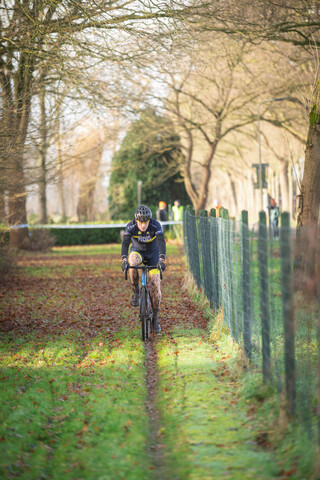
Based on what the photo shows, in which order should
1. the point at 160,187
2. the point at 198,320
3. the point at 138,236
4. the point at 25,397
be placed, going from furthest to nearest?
the point at 160,187, the point at 198,320, the point at 138,236, the point at 25,397

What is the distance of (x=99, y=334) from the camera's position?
11102mm

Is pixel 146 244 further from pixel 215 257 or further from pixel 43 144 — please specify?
pixel 43 144

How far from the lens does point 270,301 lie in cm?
749

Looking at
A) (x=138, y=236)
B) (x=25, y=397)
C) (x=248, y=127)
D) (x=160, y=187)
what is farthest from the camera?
(x=160, y=187)

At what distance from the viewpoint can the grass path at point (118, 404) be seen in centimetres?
536

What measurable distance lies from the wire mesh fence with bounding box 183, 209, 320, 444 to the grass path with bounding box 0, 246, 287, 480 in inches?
17.6

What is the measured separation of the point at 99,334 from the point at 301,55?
60.7 feet

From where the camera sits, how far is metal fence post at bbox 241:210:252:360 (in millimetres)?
7426

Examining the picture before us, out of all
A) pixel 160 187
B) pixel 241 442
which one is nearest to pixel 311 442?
pixel 241 442

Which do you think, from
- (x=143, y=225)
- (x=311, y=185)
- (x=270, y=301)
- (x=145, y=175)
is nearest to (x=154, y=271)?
(x=143, y=225)

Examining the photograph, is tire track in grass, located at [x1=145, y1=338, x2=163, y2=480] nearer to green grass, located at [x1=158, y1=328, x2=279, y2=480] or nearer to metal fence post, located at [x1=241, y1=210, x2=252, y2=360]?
green grass, located at [x1=158, y1=328, x2=279, y2=480]

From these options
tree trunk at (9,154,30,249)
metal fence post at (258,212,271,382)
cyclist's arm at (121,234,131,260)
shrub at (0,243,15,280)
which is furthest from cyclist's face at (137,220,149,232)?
shrub at (0,243,15,280)

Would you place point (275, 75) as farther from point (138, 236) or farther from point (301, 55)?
point (138, 236)

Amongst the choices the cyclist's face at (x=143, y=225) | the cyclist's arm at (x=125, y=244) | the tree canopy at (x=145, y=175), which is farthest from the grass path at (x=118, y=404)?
the tree canopy at (x=145, y=175)
